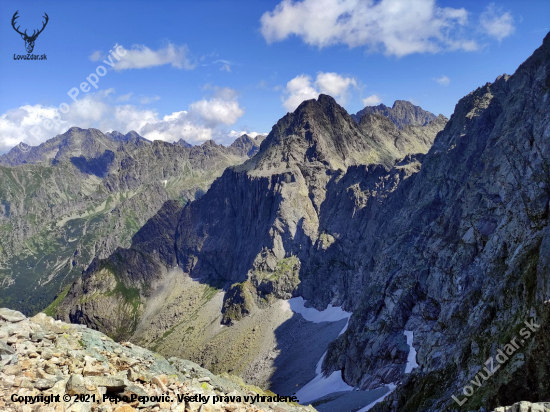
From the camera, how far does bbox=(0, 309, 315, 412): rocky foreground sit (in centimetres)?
1814

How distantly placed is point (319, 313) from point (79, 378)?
16797cm

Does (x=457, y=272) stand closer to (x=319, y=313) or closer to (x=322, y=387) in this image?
(x=322, y=387)

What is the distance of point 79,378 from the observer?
63.7ft

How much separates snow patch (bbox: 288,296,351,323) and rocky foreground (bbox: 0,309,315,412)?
5791 inches

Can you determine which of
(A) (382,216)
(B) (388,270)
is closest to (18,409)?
(B) (388,270)

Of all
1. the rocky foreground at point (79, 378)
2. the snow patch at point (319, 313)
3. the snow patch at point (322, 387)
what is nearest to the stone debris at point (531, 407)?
the rocky foreground at point (79, 378)

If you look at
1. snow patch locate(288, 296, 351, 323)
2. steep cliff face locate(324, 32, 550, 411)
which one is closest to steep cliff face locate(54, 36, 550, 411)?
steep cliff face locate(324, 32, 550, 411)

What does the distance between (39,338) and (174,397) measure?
10.0m

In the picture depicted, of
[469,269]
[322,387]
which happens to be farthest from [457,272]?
[322,387]

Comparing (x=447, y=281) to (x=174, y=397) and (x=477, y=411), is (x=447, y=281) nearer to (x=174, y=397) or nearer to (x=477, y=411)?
(x=477, y=411)

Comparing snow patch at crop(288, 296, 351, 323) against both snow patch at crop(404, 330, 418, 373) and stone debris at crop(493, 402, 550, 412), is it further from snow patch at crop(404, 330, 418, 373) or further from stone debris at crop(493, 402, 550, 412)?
stone debris at crop(493, 402, 550, 412)

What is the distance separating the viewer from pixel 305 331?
16550cm

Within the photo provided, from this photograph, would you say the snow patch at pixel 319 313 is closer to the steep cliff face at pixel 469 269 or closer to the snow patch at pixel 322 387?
the steep cliff face at pixel 469 269

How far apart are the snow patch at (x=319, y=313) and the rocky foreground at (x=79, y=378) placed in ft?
483
